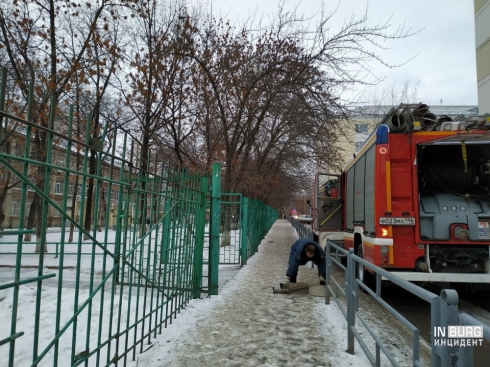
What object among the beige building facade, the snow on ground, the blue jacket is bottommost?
the snow on ground

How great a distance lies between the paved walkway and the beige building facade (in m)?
18.5

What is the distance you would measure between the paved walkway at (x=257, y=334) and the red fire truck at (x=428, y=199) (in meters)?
1.71

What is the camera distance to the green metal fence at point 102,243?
7.70 ft

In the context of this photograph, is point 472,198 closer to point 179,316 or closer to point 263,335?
point 263,335

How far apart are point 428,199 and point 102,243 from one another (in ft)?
17.8

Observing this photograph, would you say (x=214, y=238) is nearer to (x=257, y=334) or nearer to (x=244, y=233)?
(x=257, y=334)

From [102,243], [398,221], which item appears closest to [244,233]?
[398,221]

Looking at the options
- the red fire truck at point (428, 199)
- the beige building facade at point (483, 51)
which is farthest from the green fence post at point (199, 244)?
the beige building facade at point (483, 51)

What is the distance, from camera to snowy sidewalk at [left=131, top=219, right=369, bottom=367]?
12.3 ft

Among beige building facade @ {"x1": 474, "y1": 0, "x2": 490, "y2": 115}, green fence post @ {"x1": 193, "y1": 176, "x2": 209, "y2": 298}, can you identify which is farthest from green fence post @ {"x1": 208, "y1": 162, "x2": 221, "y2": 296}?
beige building facade @ {"x1": 474, "y1": 0, "x2": 490, "y2": 115}

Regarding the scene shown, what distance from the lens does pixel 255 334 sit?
4.55 metres

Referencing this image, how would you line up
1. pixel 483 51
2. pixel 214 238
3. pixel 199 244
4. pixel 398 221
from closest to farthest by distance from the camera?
pixel 398 221
pixel 199 244
pixel 214 238
pixel 483 51

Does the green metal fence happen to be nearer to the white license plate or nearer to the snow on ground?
the snow on ground

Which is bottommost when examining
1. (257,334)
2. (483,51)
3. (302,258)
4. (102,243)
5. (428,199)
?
(257,334)
